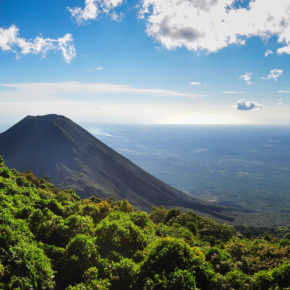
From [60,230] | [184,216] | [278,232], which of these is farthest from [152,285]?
[278,232]

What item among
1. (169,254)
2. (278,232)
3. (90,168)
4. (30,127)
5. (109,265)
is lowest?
(278,232)

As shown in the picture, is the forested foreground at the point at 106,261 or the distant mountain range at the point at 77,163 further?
the distant mountain range at the point at 77,163

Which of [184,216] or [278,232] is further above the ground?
[184,216]

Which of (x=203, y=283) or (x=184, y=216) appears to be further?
(x=184, y=216)

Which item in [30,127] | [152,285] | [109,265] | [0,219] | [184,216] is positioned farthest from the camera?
[30,127]

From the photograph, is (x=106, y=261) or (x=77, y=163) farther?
(x=77, y=163)

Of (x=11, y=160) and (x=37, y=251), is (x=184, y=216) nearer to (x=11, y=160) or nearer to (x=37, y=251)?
(x=37, y=251)

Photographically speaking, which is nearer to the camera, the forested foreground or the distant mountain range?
the forested foreground

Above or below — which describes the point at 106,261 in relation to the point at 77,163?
above
